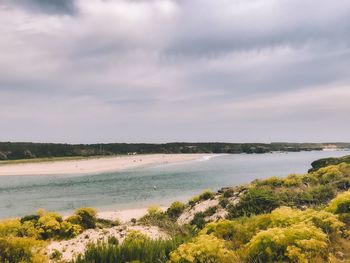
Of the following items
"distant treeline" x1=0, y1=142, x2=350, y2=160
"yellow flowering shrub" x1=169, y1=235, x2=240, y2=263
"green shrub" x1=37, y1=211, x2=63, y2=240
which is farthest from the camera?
"distant treeline" x1=0, y1=142, x2=350, y2=160

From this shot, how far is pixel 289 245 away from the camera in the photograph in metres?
7.20

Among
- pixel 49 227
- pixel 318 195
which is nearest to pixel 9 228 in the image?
pixel 49 227

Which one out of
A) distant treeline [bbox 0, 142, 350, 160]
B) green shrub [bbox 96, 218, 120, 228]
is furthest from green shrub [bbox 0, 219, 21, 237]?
distant treeline [bbox 0, 142, 350, 160]

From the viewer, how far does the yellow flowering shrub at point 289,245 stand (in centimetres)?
690

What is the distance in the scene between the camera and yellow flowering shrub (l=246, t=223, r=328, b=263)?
690cm

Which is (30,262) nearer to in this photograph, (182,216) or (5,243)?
(5,243)

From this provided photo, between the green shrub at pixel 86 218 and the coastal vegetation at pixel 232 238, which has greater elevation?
the coastal vegetation at pixel 232 238

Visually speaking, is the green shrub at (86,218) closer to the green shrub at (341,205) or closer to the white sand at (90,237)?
the white sand at (90,237)

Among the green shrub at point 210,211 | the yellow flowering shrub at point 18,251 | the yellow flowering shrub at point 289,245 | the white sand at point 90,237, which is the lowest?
the white sand at point 90,237

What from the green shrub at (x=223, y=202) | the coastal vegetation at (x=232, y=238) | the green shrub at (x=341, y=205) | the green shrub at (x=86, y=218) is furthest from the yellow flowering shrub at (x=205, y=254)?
the green shrub at (x=223, y=202)

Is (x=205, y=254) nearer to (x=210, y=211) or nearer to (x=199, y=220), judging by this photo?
(x=199, y=220)

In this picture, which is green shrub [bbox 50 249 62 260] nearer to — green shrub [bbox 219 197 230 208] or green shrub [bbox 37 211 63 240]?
green shrub [bbox 37 211 63 240]

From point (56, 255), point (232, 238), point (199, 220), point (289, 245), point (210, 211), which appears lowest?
point (56, 255)

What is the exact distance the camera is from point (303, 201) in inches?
694
